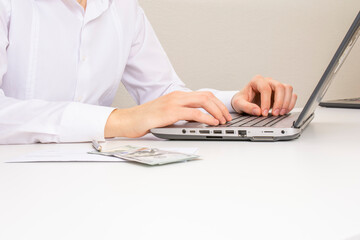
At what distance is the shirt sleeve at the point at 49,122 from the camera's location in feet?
2.93

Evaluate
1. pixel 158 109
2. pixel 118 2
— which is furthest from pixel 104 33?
pixel 158 109

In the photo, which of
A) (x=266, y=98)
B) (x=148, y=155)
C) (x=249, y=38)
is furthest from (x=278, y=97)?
(x=249, y=38)

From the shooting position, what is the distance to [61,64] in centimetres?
119

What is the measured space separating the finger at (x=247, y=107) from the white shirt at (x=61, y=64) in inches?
3.4

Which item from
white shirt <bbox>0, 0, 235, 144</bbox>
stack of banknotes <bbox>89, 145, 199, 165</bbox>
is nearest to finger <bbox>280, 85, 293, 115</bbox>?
white shirt <bbox>0, 0, 235, 144</bbox>

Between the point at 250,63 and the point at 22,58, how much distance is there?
132 cm

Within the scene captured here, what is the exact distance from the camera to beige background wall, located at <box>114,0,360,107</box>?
1955mm

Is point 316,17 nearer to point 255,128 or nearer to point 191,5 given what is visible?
point 191,5

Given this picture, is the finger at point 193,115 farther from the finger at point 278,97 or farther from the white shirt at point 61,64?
the finger at point 278,97

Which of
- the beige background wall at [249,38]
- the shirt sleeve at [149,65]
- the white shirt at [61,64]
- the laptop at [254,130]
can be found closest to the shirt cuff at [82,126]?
the white shirt at [61,64]

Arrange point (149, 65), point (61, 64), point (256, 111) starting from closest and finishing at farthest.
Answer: point (256, 111) → point (61, 64) → point (149, 65)

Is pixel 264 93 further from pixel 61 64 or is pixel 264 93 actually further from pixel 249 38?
pixel 249 38

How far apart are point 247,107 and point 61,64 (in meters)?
0.52

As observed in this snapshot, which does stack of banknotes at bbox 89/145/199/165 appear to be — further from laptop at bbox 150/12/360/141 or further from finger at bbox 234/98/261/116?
finger at bbox 234/98/261/116
